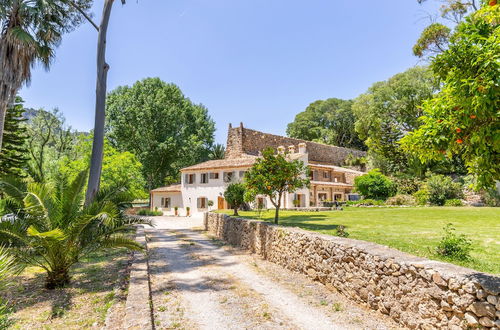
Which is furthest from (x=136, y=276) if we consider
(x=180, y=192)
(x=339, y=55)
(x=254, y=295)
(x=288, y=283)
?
(x=180, y=192)

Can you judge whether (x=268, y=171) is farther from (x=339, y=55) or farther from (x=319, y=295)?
(x=339, y=55)

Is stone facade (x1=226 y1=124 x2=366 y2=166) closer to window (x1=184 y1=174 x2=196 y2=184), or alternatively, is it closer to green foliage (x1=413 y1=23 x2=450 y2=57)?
window (x1=184 y1=174 x2=196 y2=184)

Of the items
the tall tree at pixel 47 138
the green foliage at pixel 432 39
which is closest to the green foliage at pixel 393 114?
the green foliage at pixel 432 39

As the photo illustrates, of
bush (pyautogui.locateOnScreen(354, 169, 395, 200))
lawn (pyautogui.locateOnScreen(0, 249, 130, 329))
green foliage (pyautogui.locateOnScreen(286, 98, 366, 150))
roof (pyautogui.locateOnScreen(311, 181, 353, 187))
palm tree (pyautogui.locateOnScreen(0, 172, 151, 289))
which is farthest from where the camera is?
green foliage (pyautogui.locateOnScreen(286, 98, 366, 150))

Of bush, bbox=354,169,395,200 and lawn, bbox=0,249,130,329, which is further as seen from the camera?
bush, bbox=354,169,395,200

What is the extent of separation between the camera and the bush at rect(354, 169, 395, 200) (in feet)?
A: 101

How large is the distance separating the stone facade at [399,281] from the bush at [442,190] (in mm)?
22099

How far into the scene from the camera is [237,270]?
9.20 metres

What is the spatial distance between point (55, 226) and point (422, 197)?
91.9ft

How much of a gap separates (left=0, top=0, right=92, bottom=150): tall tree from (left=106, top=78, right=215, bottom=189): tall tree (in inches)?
1033

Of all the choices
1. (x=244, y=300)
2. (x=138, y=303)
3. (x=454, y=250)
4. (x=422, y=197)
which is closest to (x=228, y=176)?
(x=422, y=197)

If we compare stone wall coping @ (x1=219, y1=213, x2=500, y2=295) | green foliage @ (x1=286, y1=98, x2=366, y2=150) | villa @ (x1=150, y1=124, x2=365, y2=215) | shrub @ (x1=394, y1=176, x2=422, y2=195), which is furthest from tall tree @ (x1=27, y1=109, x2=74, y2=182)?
green foliage @ (x1=286, y1=98, x2=366, y2=150)

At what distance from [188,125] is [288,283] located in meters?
41.1

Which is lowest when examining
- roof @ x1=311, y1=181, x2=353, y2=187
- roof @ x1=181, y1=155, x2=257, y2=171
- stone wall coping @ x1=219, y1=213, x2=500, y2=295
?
stone wall coping @ x1=219, y1=213, x2=500, y2=295
